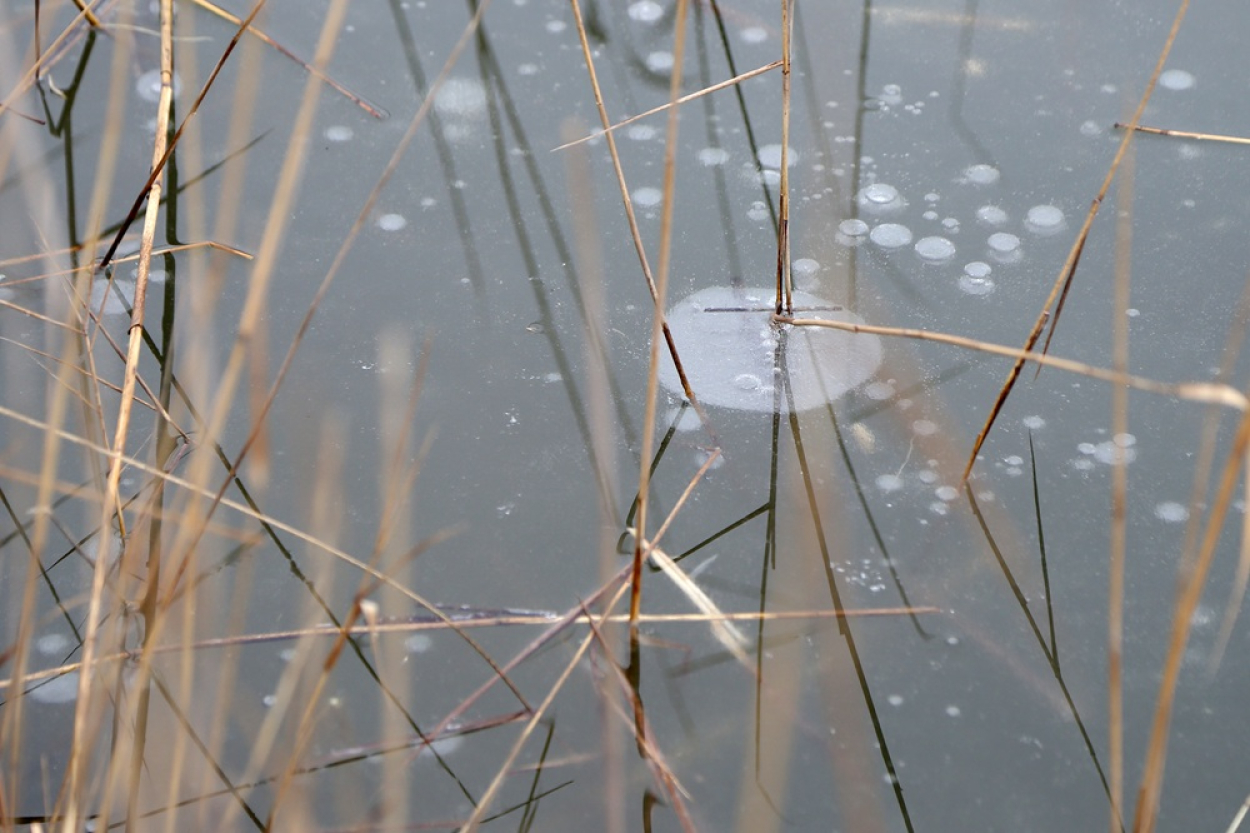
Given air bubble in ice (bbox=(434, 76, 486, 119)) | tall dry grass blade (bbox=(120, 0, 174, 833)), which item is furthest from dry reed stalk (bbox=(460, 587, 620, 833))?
air bubble in ice (bbox=(434, 76, 486, 119))

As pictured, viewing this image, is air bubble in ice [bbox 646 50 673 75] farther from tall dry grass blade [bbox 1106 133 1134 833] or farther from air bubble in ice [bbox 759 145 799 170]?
tall dry grass blade [bbox 1106 133 1134 833]

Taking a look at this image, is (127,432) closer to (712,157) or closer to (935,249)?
(712,157)

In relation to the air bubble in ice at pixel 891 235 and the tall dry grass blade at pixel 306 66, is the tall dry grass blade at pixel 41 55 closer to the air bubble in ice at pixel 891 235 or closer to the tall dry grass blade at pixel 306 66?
the tall dry grass blade at pixel 306 66

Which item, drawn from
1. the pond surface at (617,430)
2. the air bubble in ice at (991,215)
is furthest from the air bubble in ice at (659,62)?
the air bubble in ice at (991,215)

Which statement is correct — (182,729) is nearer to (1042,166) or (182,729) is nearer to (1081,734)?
(1081,734)

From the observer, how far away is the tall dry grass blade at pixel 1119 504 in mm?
680

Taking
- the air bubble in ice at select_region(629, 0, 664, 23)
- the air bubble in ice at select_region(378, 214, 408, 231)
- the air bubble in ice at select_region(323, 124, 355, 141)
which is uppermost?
the air bubble in ice at select_region(629, 0, 664, 23)

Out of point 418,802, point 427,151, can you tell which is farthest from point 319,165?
point 418,802

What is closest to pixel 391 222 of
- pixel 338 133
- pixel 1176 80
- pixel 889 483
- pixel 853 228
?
pixel 338 133

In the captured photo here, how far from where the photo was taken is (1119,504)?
26.5 inches

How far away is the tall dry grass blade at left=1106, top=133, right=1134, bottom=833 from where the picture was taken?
0.68 metres

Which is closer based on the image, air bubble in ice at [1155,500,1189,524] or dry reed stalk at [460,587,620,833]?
dry reed stalk at [460,587,620,833]

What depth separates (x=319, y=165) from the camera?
1.36 m

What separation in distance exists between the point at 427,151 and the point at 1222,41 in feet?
3.31
